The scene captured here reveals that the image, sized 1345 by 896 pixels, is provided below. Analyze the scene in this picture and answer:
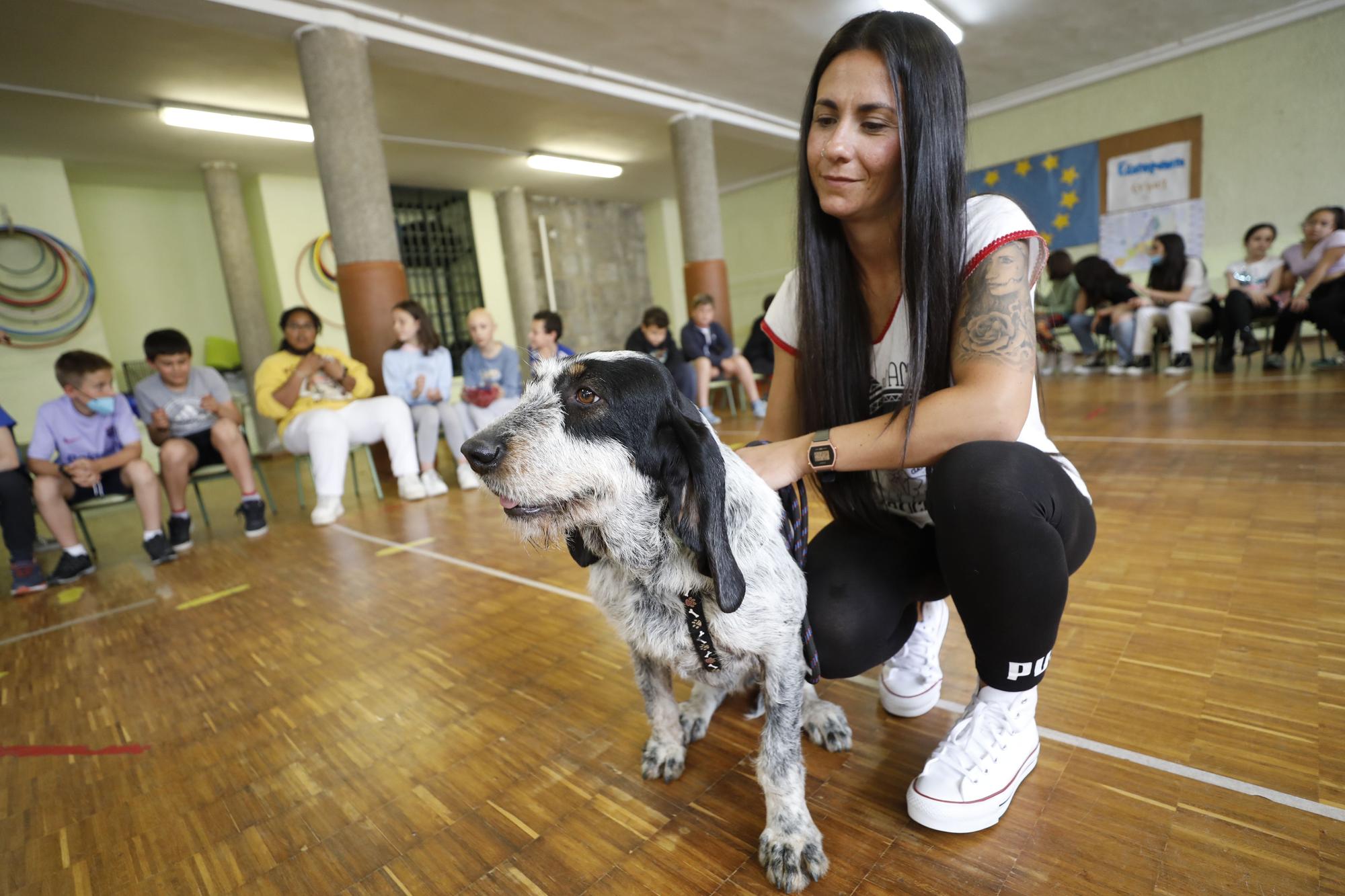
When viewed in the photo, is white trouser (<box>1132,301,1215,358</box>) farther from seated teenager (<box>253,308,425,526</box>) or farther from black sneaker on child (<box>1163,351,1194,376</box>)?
seated teenager (<box>253,308,425,526</box>)

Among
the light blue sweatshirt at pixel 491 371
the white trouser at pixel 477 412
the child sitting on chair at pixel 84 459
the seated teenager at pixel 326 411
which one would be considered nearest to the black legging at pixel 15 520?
the child sitting on chair at pixel 84 459

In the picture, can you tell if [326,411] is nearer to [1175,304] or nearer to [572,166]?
[572,166]

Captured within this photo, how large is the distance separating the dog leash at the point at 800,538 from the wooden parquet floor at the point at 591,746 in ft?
0.89

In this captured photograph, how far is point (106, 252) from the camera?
842 centimetres

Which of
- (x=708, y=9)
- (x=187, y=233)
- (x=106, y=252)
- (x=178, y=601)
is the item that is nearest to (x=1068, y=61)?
(x=708, y=9)

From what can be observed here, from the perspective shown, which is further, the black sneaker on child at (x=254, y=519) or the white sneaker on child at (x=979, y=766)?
the black sneaker on child at (x=254, y=519)

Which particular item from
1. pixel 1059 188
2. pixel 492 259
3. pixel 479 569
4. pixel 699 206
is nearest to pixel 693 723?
pixel 479 569

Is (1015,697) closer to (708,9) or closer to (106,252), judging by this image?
(708,9)

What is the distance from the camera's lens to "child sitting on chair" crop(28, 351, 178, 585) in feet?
12.3

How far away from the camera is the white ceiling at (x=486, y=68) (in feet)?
17.9

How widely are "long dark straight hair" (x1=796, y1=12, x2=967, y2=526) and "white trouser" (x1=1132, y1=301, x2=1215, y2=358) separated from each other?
23.0 feet

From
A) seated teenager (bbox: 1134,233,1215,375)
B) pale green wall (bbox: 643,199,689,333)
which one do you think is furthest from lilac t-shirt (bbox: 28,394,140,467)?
pale green wall (bbox: 643,199,689,333)

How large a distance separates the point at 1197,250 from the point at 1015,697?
1051 cm

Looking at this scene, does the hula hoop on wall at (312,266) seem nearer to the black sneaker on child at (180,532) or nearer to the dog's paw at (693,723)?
the black sneaker on child at (180,532)
